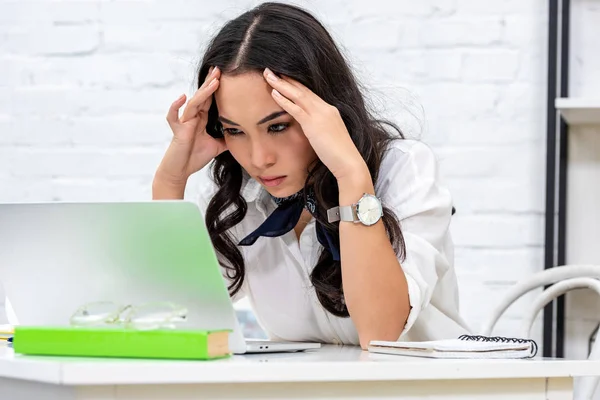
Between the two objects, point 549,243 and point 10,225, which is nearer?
point 10,225

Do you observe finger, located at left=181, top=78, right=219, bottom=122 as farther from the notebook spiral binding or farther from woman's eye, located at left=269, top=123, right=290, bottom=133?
the notebook spiral binding

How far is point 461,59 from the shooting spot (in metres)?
2.10

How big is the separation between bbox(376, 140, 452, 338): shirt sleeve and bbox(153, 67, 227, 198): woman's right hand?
0.32m

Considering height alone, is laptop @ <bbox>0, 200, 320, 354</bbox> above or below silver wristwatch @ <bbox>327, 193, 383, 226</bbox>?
below

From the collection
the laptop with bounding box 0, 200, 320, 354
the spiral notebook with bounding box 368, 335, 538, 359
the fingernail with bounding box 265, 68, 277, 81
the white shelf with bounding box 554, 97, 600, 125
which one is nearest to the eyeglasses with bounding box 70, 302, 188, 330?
the laptop with bounding box 0, 200, 320, 354

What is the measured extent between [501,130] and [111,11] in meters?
1.03

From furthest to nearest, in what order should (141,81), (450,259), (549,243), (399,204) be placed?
(141,81)
(549,243)
(450,259)
(399,204)

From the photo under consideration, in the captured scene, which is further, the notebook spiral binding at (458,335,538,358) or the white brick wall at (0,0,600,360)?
the white brick wall at (0,0,600,360)

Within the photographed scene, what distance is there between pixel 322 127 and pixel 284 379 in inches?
26.2

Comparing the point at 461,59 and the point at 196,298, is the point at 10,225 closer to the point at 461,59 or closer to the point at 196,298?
the point at 196,298

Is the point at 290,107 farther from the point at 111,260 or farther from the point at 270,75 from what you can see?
the point at 111,260

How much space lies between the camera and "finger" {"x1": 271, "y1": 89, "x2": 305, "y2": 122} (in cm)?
134

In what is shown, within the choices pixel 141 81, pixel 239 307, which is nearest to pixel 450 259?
pixel 239 307

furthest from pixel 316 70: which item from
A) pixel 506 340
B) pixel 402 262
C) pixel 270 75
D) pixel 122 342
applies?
pixel 122 342
